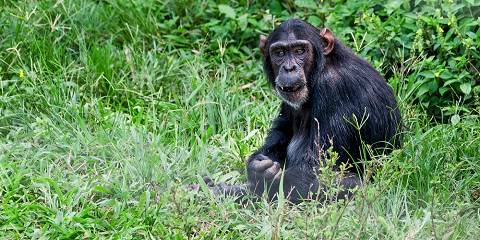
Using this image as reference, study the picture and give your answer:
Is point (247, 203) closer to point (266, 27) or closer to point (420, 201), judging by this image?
point (420, 201)

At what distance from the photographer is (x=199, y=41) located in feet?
34.1

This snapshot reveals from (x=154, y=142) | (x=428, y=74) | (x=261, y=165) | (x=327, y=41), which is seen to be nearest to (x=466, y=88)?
(x=428, y=74)

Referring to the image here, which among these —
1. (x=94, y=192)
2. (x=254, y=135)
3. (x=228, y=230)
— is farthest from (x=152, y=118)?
(x=228, y=230)

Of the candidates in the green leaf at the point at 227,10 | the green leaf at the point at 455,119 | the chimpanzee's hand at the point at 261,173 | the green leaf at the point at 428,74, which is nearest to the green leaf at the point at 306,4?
the green leaf at the point at 227,10

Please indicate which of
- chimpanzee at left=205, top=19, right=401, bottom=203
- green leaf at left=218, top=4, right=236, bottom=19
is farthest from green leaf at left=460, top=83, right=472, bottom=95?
green leaf at left=218, top=4, right=236, bottom=19

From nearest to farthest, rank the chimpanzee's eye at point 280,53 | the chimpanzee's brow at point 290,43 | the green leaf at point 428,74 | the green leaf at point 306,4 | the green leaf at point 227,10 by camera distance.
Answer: the chimpanzee's brow at point 290,43 < the chimpanzee's eye at point 280,53 < the green leaf at point 428,74 < the green leaf at point 306,4 < the green leaf at point 227,10

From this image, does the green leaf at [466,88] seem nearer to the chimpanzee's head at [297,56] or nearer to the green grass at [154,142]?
the green grass at [154,142]

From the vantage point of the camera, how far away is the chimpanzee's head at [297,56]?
7.89 meters

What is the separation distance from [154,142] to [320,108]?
134cm

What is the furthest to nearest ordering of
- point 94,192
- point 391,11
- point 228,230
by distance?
1. point 391,11
2. point 94,192
3. point 228,230

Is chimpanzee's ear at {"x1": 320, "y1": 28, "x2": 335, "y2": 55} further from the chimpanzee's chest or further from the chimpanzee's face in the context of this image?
the chimpanzee's chest

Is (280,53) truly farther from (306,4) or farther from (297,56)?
(306,4)

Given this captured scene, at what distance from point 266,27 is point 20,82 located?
247cm

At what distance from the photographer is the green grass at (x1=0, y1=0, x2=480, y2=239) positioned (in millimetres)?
6879
